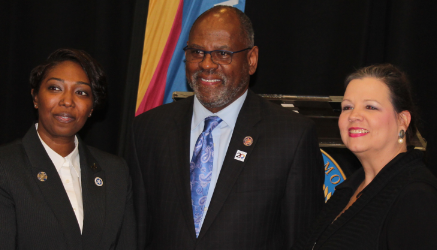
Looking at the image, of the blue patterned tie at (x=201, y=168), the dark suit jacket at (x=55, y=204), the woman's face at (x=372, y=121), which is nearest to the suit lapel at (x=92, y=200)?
the dark suit jacket at (x=55, y=204)

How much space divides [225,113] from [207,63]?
0.27 m

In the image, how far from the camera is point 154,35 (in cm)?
344

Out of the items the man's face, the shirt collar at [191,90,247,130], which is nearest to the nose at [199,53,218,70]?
the man's face

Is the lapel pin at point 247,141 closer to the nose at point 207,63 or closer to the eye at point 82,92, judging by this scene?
the nose at point 207,63

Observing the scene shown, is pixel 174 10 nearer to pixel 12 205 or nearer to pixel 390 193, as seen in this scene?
pixel 12 205

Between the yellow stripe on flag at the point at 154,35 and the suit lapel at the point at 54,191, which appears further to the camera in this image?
the yellow stripe on flag at the point at 154,35

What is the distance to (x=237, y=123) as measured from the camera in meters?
2.16

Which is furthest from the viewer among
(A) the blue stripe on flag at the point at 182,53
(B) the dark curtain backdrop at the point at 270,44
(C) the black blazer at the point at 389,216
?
(A) the blue stripe on flag at the point at 182,53

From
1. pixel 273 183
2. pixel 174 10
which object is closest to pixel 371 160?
pixel 273 183

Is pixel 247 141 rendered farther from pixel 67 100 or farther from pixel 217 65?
pixel 67 100

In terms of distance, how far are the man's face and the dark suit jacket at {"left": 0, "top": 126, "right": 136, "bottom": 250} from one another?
0.60 meters

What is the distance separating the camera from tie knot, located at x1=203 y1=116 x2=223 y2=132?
2.18 metres

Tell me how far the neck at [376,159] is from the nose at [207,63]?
2.67 ft

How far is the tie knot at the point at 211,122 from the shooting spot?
7.15 feet
